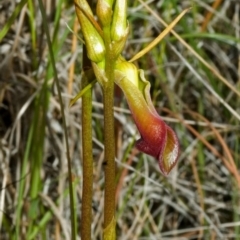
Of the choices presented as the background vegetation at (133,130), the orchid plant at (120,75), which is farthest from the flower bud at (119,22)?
the background vegetation at (133,130)

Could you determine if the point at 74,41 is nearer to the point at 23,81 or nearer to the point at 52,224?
the point at 23,81

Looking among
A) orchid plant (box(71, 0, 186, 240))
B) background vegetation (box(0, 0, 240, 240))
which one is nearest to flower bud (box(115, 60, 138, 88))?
orchid plant (box(71, 0, 186, 240))

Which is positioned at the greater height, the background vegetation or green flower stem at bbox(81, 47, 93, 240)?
the background vegetation

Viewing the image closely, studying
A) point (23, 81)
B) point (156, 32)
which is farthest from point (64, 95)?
point (156, 32)

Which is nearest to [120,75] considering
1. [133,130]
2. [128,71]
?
[128,71]

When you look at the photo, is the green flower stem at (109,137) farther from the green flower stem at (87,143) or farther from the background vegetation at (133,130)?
the background vegetation at (133,130)

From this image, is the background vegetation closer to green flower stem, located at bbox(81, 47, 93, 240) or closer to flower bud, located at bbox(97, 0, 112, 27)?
green flower stem, located at bbox(81, 47, 93, 240)
